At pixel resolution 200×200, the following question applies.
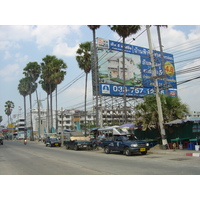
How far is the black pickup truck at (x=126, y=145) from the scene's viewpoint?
1619cm

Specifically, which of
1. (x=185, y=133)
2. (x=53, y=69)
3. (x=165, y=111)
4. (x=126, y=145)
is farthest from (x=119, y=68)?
(x=126, y=145)

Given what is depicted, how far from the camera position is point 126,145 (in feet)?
54.3

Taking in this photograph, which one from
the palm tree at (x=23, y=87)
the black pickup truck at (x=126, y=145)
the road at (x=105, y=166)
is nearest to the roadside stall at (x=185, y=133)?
the black pickup truck at (x=126, y=145)

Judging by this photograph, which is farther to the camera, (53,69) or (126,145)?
(53,69)

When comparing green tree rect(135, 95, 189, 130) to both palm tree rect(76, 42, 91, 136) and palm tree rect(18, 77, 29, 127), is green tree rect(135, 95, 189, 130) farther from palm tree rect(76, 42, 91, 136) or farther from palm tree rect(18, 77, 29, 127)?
palm tree rect(18, 77, 29, 127)

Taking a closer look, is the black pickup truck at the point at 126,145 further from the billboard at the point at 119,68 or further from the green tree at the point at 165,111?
the billboard at the point at 119,68

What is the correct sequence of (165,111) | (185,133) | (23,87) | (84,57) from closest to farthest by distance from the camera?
(185,133) → (165,111) → (84,57) → (23,87)

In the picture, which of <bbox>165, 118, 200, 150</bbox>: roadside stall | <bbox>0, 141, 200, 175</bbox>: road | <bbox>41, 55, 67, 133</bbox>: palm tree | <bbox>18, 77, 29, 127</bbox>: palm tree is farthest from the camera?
<bbox>18, 77, 29, 127</bbox>: palm tree

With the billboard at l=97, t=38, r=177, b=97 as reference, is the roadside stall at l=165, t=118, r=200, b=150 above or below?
below

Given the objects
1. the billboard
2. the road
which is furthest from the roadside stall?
the billboard

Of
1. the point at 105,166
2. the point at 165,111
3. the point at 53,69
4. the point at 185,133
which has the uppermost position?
the point at 53,69

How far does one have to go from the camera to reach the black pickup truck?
1619cm

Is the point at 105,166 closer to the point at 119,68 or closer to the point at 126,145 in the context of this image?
the point at 126,145

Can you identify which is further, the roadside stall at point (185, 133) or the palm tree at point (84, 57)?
Result: the palm tree at point (84, 57)
